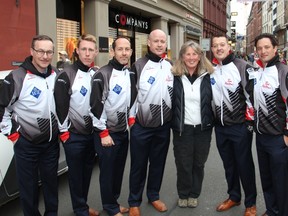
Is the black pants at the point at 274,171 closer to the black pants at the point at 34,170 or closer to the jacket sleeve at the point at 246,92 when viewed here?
the jacket sleeve at the point at 246,92

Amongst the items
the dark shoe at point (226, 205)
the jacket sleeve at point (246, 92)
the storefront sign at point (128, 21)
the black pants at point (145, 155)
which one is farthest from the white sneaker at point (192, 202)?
the storefront sign at point (128, 21)

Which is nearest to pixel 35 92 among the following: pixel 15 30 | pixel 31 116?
pixel 31 116

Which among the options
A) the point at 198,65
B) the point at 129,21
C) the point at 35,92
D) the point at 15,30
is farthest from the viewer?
the point at 129,21

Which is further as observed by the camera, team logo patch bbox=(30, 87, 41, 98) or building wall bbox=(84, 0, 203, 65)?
building wall bbox=(84, 0, 203, 65)

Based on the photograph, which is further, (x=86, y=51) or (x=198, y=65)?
(x=198, y=65)

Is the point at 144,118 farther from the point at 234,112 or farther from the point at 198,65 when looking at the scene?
the point at 234,112

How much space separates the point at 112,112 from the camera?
403cm

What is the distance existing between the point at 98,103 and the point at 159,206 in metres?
1.60

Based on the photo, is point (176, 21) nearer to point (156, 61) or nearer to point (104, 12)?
point (104, 12)

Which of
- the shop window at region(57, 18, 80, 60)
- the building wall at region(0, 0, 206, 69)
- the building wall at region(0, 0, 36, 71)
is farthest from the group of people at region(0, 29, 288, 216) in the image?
the shop window at region(57, 18, 80, 60)

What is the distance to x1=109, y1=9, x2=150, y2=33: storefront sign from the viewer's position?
16516 millimetres

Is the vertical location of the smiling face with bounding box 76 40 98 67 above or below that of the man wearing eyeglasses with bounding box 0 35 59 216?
above

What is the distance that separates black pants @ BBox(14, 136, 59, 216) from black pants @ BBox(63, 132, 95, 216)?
211 millimetres

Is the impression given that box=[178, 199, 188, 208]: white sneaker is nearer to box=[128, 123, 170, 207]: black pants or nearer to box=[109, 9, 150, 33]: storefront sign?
box=[128, 123, 170, 207]: black pants
